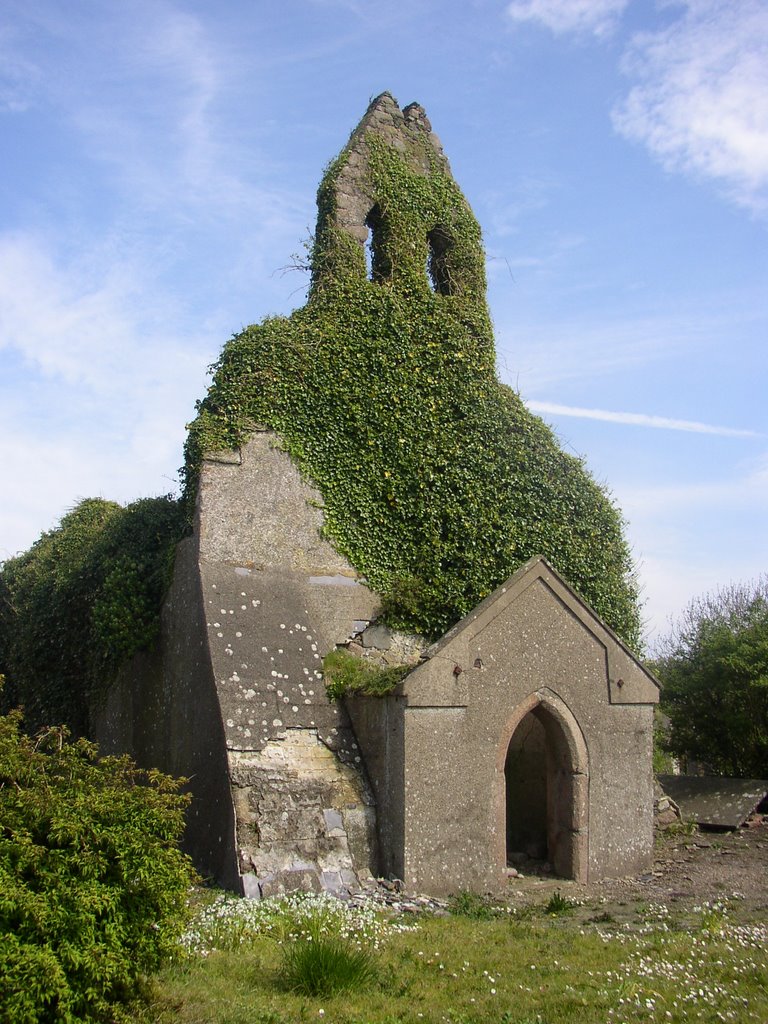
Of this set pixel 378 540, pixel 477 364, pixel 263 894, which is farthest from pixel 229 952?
pixel 477 364

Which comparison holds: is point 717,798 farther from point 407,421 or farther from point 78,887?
point 78,887

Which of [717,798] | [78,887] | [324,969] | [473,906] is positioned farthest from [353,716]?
[717,798]

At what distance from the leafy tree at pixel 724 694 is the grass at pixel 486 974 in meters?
9.80

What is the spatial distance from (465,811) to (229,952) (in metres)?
3.54

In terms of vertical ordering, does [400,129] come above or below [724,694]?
above

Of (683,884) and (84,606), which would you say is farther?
(84,606)

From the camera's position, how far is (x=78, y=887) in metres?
5.43

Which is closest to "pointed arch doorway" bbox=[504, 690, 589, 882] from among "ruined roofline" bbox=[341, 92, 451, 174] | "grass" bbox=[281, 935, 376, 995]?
"grass" bbox=[281, 935, 376, 995]

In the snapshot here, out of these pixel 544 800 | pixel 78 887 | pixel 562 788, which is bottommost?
pixel 544 800

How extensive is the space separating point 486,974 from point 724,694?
12.8 metres

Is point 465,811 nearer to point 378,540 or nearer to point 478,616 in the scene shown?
point 478,616

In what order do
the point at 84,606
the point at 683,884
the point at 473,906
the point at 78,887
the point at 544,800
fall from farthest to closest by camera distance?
the point at 84,606 → the point at 544,800 → the point at 683,884 → the point at 473,906 → the point at 78,887

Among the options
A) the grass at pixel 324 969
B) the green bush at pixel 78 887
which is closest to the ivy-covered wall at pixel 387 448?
the grass at pixel 324 969

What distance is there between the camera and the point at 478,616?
10.8 m
